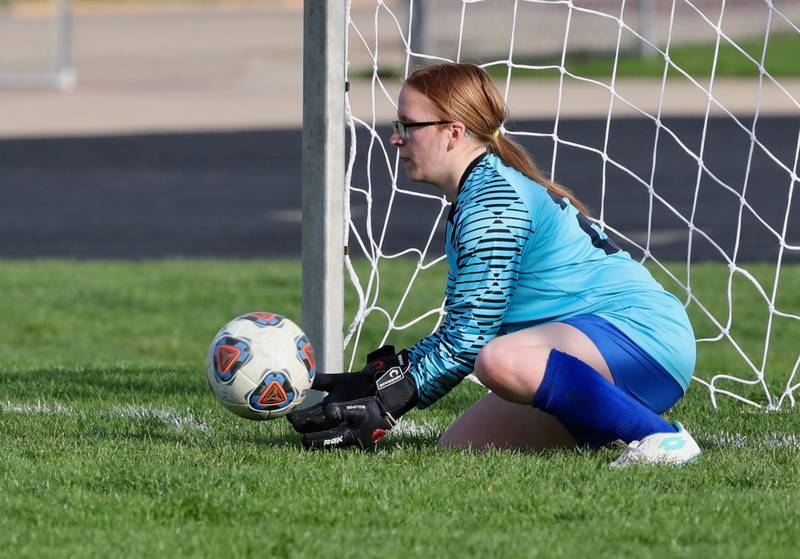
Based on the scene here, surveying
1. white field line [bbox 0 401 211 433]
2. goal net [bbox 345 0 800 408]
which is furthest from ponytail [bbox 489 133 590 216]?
white field line [bbox 0 401 211 433]

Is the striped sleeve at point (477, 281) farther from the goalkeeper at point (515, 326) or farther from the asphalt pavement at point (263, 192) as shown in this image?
the asphalt pavement at point (263, 192)

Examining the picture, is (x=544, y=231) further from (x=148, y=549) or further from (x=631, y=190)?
(x=631, y=190)

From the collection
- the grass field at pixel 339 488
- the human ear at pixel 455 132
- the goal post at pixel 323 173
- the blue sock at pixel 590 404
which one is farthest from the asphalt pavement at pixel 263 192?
the blue sock at pixel 590 404

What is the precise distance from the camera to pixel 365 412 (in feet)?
14.6

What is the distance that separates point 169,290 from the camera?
9773 millimetres

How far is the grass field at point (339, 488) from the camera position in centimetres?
360

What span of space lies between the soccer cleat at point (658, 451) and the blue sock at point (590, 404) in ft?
0.09

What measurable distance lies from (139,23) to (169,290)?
30765 mm

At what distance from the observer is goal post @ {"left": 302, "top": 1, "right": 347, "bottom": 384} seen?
5.19 metres

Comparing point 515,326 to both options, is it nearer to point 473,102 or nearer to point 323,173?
point 473,102

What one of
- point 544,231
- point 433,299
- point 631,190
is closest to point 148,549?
point 544,231

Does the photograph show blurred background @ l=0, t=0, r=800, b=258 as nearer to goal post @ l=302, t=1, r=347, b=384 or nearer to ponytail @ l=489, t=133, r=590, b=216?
goal post @ l=302, t=1, r=347, b=384

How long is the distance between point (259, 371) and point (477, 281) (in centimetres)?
71

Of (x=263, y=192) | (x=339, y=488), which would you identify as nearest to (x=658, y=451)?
(x=339, y=488)
